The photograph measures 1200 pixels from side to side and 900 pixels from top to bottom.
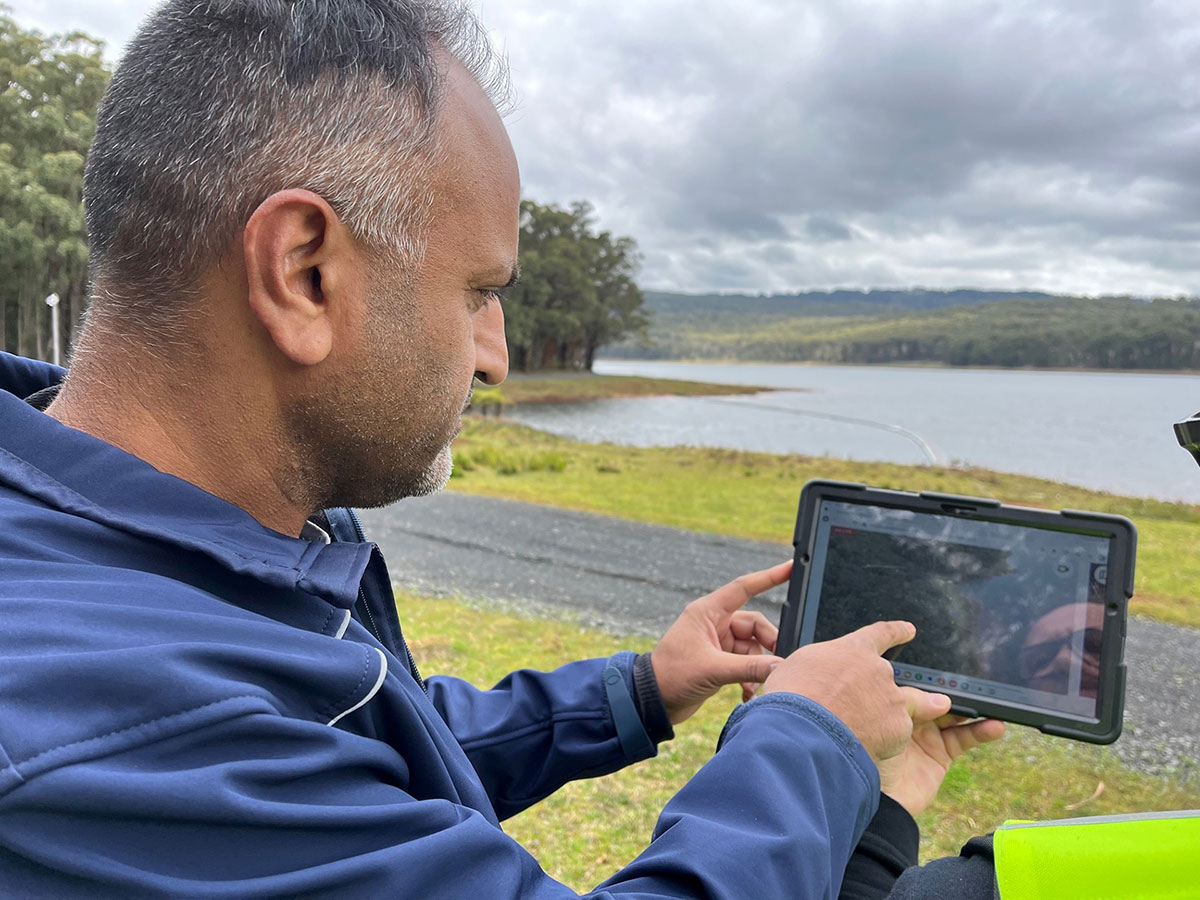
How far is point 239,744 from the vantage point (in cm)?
72

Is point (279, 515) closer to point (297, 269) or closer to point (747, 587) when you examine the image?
point (297, 269)

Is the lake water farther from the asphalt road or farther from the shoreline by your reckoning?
the shoreline

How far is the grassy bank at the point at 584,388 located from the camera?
170 ft

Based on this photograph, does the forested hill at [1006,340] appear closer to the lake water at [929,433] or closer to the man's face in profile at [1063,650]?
the lake water at [929,433]

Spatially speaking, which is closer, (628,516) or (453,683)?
(453,683)

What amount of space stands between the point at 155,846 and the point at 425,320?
654 mm

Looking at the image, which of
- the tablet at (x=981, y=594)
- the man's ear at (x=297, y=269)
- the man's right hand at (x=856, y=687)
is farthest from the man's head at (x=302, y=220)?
the tablet at (x=981, y=594)

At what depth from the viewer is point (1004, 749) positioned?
4.82 metres

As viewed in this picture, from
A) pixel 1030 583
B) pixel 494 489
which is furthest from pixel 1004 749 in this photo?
pixel 494 489

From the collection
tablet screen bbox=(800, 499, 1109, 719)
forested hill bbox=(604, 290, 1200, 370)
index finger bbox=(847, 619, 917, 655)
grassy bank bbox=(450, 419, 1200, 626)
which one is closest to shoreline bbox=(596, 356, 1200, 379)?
forested hill bbox=(604, 290, 1200, 370)

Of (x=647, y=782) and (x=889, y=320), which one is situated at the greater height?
(x=889, y=320)

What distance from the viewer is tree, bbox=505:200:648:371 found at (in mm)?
58375

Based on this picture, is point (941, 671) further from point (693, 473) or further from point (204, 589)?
point (693, 473)

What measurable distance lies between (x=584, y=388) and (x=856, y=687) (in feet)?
184
